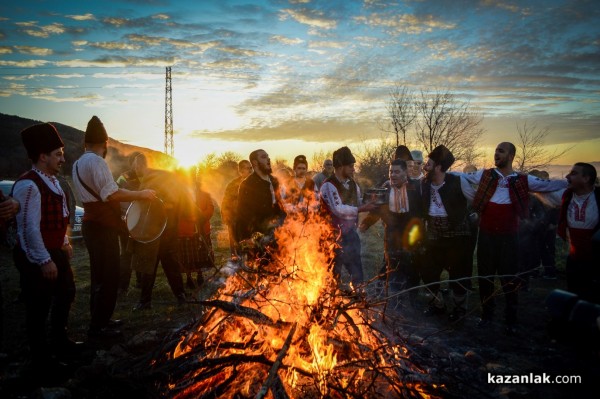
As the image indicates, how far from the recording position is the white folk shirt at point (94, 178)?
13.0 feet

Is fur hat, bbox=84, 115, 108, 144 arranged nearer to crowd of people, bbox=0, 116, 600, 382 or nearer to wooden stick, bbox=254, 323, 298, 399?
crowd of people, bbox=0, 116, 600, 382

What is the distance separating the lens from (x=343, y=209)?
4984 millimetres

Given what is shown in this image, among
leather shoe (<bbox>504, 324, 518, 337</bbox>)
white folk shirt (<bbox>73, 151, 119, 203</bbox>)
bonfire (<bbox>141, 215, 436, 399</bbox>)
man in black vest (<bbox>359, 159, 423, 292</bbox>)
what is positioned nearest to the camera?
bonfire (<bbox>141, 215, 436, 399</bbox>)

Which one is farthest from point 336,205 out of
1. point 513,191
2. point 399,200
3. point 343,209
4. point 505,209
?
point 513,191

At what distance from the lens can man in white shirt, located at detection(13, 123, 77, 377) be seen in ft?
10.8

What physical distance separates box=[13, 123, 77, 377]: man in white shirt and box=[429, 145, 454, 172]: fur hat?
504cm

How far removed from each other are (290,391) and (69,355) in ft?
9.27

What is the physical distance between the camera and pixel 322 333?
10.0 feet

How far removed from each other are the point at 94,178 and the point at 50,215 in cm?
64

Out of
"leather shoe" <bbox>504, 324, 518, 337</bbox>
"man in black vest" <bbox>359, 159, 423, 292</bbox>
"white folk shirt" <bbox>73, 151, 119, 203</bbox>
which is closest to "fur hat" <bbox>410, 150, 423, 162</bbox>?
"man in black vest" <bbox>359, 159, 423, 292</bbox>

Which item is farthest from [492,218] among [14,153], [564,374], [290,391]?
[14,153]

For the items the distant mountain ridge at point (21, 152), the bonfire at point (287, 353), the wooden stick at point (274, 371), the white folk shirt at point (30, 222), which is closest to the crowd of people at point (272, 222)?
the white folk shirt at point (30, 222)

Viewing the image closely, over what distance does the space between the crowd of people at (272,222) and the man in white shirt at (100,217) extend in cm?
1

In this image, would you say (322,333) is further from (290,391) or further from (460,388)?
(460,388)
